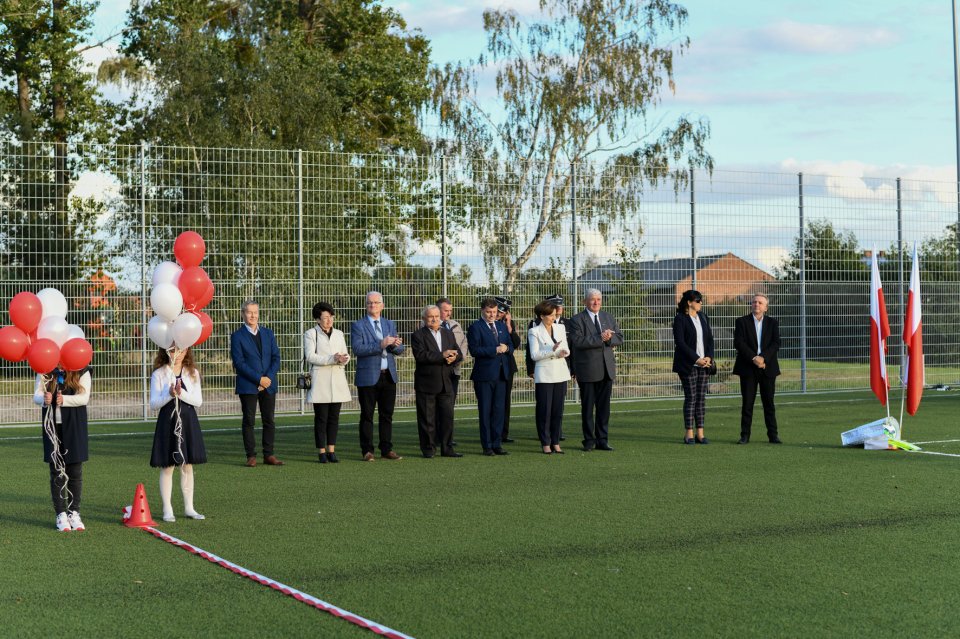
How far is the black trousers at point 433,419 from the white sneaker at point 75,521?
15.5 ft

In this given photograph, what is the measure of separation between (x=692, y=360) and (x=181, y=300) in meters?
6.70

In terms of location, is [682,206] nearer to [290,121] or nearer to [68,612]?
[290,121]

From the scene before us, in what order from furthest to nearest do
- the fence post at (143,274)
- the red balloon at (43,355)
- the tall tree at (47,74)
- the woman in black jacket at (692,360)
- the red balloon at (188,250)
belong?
the tall tree at (47,74) → the fence post at (143,274) → the woman in black jacket at (692,360) → the red balloon at (188,250) → the red balloon at (43,355)

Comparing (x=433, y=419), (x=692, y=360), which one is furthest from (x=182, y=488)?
(x=692, y=360)

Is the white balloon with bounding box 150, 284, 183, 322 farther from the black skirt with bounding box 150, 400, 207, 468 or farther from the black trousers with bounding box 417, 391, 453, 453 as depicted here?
the black trousers with bounding box 417, 391, 453, 453

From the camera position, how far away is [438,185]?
1728 cm

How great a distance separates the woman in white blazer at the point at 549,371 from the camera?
1224 centimetres

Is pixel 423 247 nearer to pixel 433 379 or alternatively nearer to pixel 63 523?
pixel 433 379

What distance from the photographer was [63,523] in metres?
7.76

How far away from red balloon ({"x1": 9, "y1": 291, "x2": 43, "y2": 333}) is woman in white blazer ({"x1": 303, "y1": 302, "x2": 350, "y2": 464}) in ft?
13.4

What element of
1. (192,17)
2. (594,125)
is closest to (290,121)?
(192,17)

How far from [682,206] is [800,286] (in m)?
2.76

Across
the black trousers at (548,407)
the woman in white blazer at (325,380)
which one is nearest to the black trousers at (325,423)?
the woman in white blazer at (325,380)

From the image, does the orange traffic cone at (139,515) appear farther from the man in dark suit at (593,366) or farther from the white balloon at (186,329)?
the man in dark suit at (593,366)
